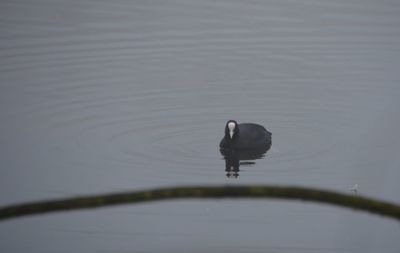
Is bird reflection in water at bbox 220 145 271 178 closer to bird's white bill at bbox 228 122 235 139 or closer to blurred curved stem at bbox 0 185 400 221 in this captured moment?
bird's white bill at bbox 228 122 235 139

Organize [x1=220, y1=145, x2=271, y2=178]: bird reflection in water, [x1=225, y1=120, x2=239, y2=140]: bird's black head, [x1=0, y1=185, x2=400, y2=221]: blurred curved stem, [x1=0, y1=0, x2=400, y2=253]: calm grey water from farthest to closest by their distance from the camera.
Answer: [x1=225, y1=120, x2=239, y2=140]: bird's black head < [x1=220, y1=145, x2=271, y2=178]: bird reflection in water < [x1=0, y1=0, x2=400, y2=253]: calm grey water < [x1=0, y1=185, x2=400, y2=221]: blurred curved stem

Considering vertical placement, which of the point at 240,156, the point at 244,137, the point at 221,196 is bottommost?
the point at 221,196

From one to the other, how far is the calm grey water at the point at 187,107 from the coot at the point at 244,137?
0.15 meters

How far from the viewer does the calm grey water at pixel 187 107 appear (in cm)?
811

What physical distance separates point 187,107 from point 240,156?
154 cm

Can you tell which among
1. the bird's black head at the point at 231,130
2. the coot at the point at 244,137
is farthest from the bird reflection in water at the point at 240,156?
the bird's black head at the point at 231,130

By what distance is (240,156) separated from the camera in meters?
10.6

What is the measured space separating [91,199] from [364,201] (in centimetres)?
50

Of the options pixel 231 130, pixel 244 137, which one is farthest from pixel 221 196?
pixel 244 137

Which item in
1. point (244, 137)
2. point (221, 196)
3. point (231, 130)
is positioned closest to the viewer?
point (221, 196)

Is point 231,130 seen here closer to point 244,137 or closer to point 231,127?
point 231,127

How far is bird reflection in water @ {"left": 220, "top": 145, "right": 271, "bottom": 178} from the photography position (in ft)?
34.0

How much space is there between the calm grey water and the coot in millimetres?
151

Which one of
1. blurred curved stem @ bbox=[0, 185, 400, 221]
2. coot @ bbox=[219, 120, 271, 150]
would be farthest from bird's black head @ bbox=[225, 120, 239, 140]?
blurred curved stem @ bbox=[0, 185, 400, 221]
